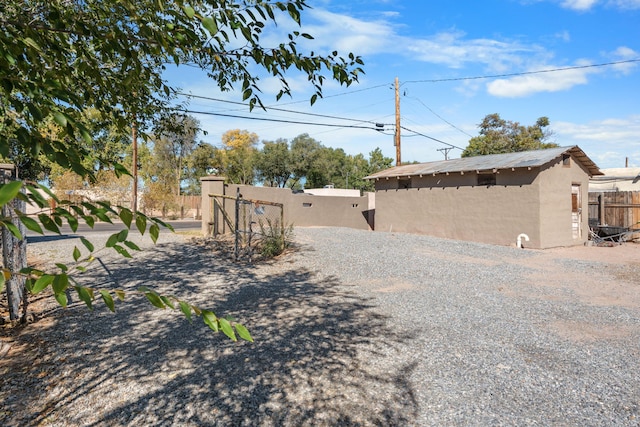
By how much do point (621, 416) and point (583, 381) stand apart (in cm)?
60

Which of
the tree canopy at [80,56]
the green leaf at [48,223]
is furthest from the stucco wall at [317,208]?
the green leaf at [48,223]

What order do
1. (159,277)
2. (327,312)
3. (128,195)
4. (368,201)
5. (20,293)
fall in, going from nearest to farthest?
(20,293) < (327,312) < (159,277) < (368,201) < (128,195)

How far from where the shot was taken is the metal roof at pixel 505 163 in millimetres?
14055

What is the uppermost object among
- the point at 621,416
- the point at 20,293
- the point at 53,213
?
the point at 53,213

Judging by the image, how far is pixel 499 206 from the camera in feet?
48.5

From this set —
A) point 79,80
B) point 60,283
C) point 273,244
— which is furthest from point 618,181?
point 60,283

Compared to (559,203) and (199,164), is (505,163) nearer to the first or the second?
(559,203)

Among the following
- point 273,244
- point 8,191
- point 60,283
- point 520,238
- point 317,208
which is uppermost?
point 317,208

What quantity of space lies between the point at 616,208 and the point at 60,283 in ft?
65.7

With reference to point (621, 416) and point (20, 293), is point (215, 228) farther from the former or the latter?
point (621, 416)

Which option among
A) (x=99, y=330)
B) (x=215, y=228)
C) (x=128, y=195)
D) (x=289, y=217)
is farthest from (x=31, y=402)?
(x=128, y=195)

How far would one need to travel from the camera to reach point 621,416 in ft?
10.0

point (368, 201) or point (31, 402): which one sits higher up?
point (368, 201)

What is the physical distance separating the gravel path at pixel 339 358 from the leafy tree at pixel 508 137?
29.2m
